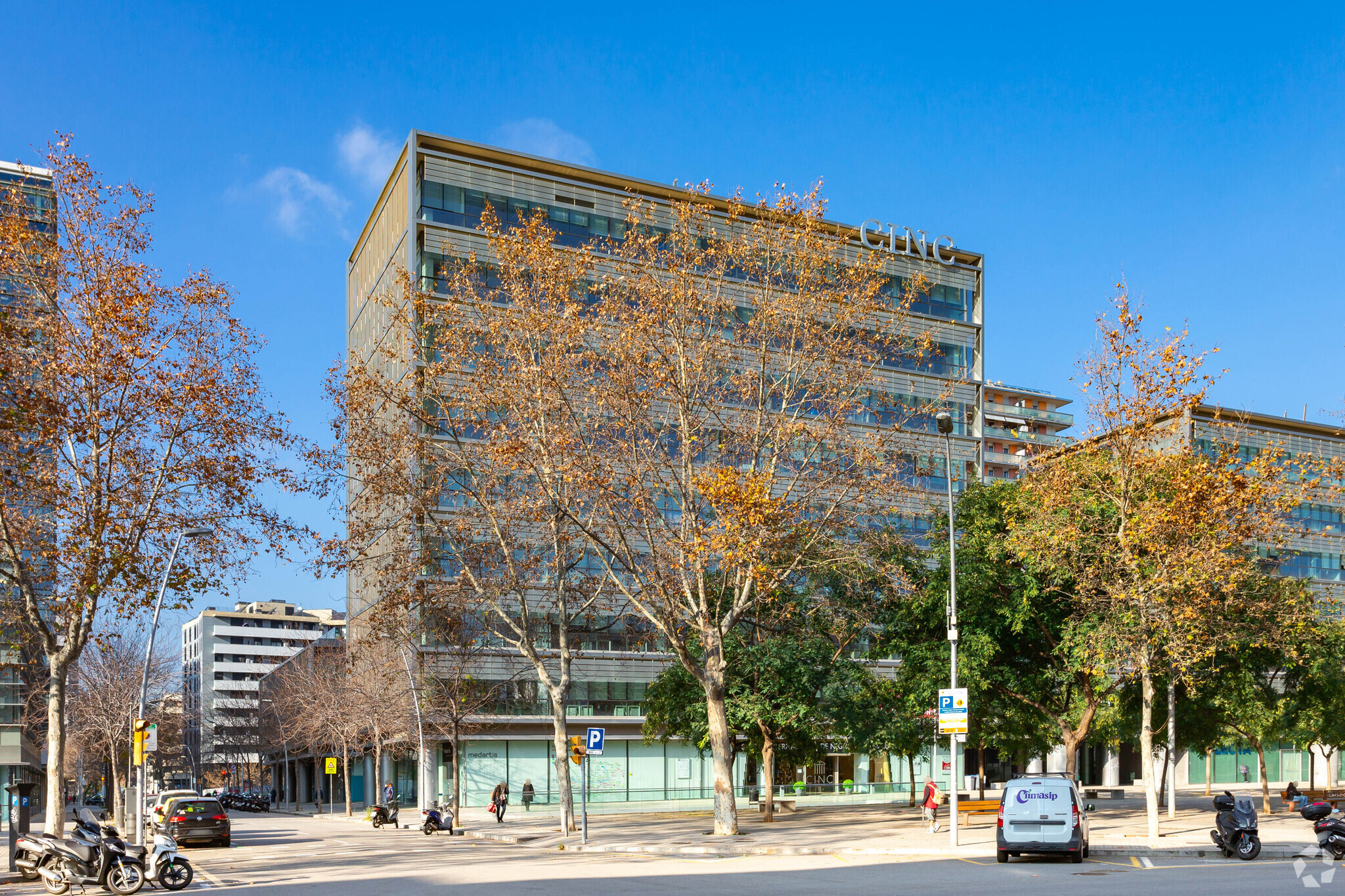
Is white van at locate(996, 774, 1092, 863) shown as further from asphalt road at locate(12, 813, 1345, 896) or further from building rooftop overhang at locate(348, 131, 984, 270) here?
building rooftop overhang at locate(348, 131, 984, 270)

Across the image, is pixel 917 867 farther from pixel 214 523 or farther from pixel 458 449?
pixel 458 449

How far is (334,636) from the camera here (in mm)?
95188

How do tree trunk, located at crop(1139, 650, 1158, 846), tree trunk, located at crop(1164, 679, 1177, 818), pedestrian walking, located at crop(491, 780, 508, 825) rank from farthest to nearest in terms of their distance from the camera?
pedestrian walking, located at crop(491, 780, 508, 825)
tree trunk, located at crop(1164, 679, 1177, 818)
tree trunk, located at crop(1139, 650, 1158, 846)

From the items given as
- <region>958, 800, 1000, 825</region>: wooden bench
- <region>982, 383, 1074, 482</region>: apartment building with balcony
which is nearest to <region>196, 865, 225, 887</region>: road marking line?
<region>958, 800, 1000, 825</region>: wooden bench

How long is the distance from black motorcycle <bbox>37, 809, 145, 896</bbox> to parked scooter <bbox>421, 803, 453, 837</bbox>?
70.7 ft

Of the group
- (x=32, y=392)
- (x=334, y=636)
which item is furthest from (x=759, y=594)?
(x=334, y=636)

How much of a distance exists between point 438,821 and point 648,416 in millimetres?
18740

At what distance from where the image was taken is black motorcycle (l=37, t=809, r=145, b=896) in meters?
20.1

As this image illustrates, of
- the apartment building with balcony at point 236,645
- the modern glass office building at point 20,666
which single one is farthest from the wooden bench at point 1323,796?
the apartment building with balcony at point 236,645

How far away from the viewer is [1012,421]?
4535 inches

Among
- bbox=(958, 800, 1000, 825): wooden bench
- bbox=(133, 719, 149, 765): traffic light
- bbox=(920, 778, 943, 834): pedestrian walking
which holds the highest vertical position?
bbox=(133, 719, 149, 765): traffic light

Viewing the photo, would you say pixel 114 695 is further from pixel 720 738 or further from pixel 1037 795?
pixel 1037 795

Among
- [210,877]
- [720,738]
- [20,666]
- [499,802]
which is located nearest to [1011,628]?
[720,738]

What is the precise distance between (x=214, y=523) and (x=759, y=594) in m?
13.0
